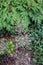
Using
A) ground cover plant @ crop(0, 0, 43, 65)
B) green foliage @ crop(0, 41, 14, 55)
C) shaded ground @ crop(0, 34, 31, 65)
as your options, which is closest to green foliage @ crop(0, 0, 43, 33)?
ground cover plant @ crop(0, 0, 43, 65)

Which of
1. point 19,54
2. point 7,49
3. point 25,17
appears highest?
point 25,17

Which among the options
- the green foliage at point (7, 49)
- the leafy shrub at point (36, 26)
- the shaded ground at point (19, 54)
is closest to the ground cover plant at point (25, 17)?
the leafy shrub at point (36, 26)

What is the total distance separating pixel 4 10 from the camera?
523cm

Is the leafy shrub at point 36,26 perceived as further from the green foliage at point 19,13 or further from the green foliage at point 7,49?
the green foliage at point 7,49

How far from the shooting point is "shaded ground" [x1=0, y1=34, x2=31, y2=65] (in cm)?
512

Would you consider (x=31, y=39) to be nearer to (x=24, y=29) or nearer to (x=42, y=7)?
(x=24, y=29)

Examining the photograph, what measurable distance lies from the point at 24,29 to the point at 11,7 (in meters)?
0.59

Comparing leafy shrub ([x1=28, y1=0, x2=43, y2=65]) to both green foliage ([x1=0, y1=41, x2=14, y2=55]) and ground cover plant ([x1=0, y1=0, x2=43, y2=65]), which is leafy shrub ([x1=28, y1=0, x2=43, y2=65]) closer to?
ground cover plant ([x1=0, y1=0, x2=43, y2=65])

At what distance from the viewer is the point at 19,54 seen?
531 cm

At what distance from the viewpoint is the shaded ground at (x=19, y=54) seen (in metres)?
5.12

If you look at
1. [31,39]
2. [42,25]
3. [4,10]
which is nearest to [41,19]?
[42,25]

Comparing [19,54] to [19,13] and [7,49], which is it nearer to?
[7,49]

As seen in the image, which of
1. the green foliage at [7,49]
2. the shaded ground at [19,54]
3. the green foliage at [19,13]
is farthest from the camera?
the green foliage at [19,13]

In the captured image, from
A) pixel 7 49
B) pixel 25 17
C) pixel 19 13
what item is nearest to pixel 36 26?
pixel 25 17
